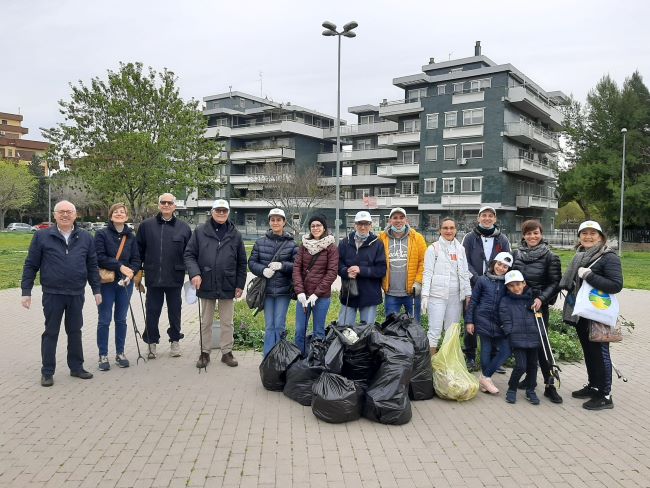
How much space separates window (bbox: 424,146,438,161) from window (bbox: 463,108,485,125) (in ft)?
11.0

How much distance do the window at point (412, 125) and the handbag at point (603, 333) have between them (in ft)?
146

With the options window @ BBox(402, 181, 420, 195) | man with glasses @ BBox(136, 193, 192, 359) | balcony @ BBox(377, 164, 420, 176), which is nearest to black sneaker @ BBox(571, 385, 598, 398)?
man with glasses @ BBox(136, 193, 192, 359)

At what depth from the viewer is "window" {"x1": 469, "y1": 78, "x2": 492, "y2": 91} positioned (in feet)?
140

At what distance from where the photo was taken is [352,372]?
4.98 metres

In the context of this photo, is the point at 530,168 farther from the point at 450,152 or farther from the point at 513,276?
the point at 513,276

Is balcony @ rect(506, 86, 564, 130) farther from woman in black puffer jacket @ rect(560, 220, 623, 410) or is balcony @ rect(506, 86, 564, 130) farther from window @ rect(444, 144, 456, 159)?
woman in black puffer jacket @ rect(560, 220, 623, 410)

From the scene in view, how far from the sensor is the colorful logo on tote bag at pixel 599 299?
5094 millimetres

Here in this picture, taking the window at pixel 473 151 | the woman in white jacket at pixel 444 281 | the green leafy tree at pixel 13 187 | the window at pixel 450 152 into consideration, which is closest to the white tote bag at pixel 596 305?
the woman in white jacket at pixel 444 281

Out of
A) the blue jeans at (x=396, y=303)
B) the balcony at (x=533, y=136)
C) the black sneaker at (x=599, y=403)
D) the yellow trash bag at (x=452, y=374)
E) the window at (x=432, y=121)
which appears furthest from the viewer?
the window at (x=432, y=121)

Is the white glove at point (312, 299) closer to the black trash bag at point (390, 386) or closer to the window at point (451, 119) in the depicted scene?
the black trash bag at point (390, 386)

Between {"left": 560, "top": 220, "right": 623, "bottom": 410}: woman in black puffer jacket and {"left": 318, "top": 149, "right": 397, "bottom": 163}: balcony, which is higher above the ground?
{"left": 318, "top": 149, "right": 397, "bottom": 163}: balcony

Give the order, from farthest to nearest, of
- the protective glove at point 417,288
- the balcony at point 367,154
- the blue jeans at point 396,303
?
the balcony at point 367,154, the blue jeans at point 396,303, the protective glove at point 417,288

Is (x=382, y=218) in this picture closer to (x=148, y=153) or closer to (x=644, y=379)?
(x=148, y=153)

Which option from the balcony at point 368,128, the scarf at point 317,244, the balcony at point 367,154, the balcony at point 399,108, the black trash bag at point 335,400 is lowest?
the black trash bag at point 335,400
